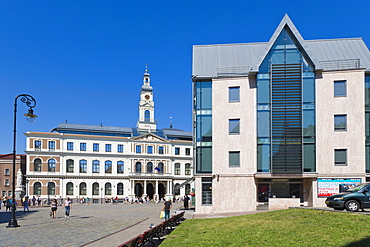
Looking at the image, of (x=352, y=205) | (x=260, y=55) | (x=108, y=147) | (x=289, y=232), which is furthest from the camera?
(x=108, y=147)

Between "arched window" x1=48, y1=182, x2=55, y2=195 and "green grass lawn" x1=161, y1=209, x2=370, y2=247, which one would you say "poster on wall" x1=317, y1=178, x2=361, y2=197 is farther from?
"arched window" x1=48, y1=182, x2=55, y2=195

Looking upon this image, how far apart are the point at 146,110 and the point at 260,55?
2477 inches

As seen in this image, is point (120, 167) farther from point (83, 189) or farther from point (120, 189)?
point (83, 189)

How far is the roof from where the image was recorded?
3456cm

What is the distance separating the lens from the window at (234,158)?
113ft

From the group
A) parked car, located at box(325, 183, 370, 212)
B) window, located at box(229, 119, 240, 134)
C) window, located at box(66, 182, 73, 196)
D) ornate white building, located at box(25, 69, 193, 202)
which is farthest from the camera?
window, located at box(66, 182, 73, 196)

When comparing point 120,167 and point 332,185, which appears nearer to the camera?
point 332,185

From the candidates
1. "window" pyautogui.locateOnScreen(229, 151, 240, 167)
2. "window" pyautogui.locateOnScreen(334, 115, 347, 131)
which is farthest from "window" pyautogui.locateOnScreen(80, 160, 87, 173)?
"window" pyautogui.locateOnScreen(334, 115, 347, 131)

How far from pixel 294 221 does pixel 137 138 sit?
7227cm

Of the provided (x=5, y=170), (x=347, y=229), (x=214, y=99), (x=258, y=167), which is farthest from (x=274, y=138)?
(x=5, y=170)

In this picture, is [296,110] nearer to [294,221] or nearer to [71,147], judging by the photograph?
[294,221]

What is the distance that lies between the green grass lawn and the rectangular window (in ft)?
40.0

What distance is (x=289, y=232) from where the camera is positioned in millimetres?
17188

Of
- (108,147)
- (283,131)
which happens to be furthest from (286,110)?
(108,147)
